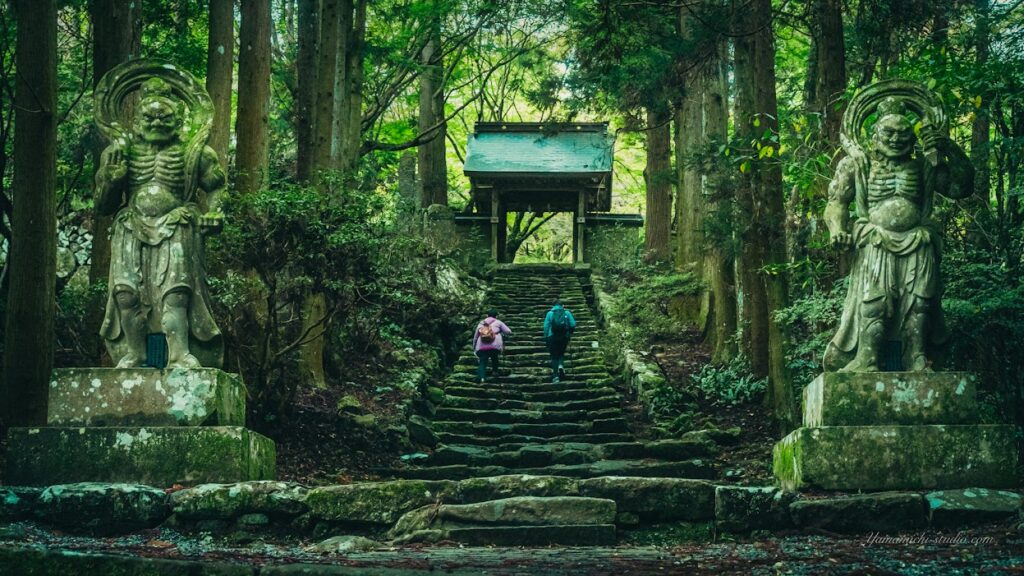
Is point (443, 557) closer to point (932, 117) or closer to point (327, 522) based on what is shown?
point (327, 522)

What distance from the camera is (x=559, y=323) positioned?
16.8m

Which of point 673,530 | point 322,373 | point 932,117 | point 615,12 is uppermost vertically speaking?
point 615,12

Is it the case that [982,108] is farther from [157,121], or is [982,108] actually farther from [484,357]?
[484,357]

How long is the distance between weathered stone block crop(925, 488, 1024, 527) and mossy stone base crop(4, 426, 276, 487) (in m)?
4.59

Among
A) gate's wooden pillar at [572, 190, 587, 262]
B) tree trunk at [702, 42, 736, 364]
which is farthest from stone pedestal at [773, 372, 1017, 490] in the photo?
gate's wooden pillar at [572, 190, 587, 262]

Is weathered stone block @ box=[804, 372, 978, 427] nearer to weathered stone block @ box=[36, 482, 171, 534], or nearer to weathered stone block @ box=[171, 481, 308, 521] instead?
weathered stone block @ box=[171, 481, 308, 521]

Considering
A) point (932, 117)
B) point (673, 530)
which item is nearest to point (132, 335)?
point (673, 530)

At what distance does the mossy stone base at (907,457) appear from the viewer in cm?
718

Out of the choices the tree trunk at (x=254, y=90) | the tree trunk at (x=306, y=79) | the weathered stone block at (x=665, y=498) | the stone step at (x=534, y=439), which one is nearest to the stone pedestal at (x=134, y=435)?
the weathered stone block at (x=665, y=498)

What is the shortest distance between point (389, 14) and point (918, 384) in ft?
45.6

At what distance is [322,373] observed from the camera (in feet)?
46.1

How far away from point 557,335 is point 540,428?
3337 mm

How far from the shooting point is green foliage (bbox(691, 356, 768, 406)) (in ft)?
47.4

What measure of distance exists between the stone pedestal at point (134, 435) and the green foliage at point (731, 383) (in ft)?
27.9
